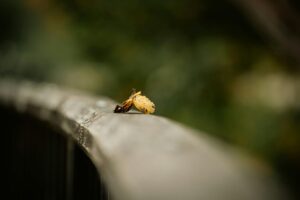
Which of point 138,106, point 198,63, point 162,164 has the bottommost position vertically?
point 162,164

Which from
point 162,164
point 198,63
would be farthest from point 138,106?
point 198,63

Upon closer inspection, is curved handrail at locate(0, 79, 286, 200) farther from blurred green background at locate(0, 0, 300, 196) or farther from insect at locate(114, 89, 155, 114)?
blurred green background at locate(0, 0, 300, 196)

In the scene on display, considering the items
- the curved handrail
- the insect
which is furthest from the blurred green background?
the curved handrail

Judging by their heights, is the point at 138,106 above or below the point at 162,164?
above

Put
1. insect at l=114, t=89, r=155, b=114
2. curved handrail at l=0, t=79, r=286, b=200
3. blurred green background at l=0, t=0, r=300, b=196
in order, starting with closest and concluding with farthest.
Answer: curved handrail at l=0, t=79, r=286, b=200 → insect at l=114, t=89, r=155, b=114 → blurred green background at l=0, t=0, r=300, b=196

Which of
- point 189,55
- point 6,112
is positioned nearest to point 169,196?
point 6,112

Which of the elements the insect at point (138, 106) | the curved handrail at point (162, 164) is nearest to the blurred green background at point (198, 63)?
the insect at point (138, 106)

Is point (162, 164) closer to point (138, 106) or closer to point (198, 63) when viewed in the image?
point (138, 106)

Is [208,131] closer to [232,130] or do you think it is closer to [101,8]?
[232,130]

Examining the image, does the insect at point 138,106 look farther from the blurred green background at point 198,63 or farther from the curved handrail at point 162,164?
the blurred green background at point 198,63
